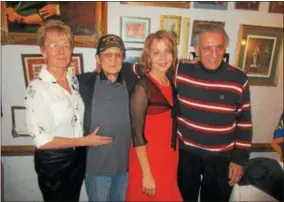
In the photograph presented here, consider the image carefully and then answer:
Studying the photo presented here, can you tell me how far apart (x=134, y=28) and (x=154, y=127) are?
3.04 ft

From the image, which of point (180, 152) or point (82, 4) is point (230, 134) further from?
point (82, 4)

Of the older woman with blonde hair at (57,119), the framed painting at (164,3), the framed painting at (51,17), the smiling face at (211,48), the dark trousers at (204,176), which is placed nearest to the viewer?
the older woman with blonde hair at (57,119)

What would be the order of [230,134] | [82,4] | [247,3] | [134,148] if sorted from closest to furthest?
[134,148] → [230,134] → [82,4] → [247,3]

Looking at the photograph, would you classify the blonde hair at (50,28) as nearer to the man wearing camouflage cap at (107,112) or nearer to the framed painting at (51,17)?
the man wearing camouflage cap at (107,112)

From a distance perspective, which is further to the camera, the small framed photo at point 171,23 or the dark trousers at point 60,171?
the small framed photo at point 171,23

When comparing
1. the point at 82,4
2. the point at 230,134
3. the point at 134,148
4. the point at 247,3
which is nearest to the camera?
the point at 134,148

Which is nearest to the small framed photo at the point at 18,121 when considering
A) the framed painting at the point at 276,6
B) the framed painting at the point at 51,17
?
the framed painting at the point at 51,17

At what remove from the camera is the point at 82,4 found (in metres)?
1.96

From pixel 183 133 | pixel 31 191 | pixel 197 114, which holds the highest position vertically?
pixel 197 114

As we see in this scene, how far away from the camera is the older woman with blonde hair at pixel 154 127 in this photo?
4.75 ft

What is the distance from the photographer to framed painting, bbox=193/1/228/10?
2.09 metres

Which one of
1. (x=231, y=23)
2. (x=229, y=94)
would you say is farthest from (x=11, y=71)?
(x=231, y=23)

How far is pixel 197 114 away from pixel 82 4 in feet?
3.87

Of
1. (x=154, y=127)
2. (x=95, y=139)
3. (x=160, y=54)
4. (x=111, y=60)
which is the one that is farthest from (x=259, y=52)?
(x=95, y=139)
